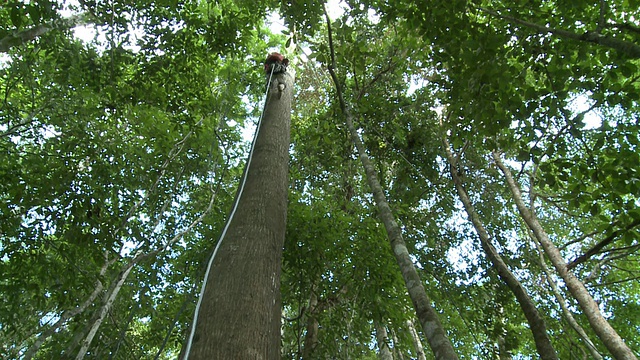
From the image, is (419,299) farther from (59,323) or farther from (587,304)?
(587,304)

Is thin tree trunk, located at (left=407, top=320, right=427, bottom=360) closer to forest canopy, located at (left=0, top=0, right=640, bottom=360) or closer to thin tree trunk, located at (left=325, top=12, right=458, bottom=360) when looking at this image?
forest canopy, located at (left=0, top=0, right=640, bottom=360)

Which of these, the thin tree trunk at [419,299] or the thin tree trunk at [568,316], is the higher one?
the thin tree trunk at [568,316]

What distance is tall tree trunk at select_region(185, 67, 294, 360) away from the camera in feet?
4.64

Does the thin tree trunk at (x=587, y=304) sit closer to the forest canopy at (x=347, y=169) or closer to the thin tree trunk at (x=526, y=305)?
the forest canopy at (x=347, y=169)

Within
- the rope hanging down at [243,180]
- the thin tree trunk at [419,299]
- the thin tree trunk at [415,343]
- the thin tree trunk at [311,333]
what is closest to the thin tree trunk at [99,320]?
the thin tree trunk at [311,333]

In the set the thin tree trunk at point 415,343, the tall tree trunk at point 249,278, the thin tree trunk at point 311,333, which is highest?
the thin tree trunk at point 415,343

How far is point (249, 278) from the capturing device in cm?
173

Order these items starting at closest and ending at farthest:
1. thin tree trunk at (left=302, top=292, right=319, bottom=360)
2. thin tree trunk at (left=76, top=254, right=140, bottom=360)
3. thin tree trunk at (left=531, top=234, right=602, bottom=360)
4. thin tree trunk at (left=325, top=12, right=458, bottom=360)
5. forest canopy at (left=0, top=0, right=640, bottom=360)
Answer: thin tree trunk at (left=325, top=12, right=458, bottom=360), forest canopy at (left=0, top=0, right=640, bottom=360), thin tree trunk at (left=76, top=254, right=140, bottom=360), thin tree trunk at (left=531, top=234, right=602, bottom=360), thin tree trunk at (left=302, top=292, right=319, bottom=360)

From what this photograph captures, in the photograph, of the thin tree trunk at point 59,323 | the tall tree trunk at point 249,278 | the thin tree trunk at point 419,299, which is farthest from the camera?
the thin tree trunk at point 59,323

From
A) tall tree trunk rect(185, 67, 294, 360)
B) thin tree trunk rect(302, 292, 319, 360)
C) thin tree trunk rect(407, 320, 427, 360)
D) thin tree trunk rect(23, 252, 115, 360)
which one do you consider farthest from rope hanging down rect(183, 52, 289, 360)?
thin tree trunk rect(407, 320, 427, 360)

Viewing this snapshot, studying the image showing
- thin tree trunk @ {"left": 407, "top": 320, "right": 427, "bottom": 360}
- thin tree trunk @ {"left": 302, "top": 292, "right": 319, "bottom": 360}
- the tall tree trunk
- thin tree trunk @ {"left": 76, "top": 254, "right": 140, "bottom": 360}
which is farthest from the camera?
thin tree trunk @ {"left": 407, "top": 320, "right": 427, "bottom": 360}

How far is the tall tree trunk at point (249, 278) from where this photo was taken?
4.64 feet

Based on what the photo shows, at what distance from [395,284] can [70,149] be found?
4.52 metres

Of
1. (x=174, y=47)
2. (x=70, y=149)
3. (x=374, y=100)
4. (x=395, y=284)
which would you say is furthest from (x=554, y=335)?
(x=70, y=149)
